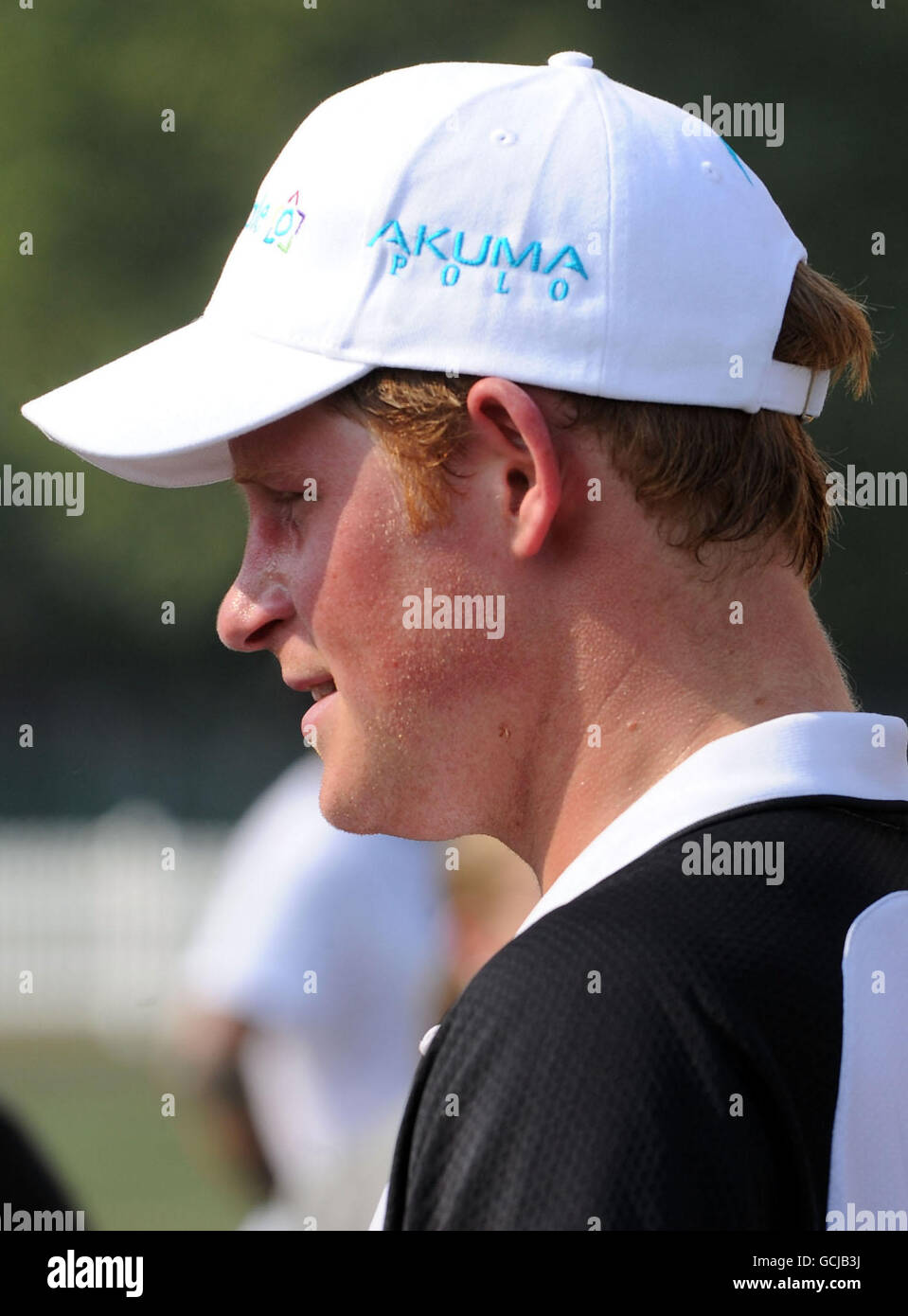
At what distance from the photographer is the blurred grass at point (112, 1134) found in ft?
25.2

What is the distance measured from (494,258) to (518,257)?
2 centimetres

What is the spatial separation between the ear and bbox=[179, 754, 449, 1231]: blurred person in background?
1827mm

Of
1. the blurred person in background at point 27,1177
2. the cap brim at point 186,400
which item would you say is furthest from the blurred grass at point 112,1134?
the cap brim at point 186,400

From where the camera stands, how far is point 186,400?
161 centimetres

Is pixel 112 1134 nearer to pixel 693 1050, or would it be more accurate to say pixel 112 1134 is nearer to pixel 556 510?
pixel 556 510

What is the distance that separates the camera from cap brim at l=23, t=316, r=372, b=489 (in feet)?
4.98

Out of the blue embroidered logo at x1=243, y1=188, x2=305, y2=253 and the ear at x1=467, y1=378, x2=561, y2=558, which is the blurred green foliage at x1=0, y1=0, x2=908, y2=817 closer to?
the blue embroidered logo at x1=243, y1=188, x2=305, y2=253

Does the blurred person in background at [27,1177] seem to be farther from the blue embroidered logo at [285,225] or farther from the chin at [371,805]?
the blue embroidered logo at [285,225]

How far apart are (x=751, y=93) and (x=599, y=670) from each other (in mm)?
10937

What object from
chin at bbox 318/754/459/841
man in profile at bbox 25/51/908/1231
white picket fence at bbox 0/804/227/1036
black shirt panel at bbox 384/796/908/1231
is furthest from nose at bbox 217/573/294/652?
white picket fence at bbox 0/804/227/1036

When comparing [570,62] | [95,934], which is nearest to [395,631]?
[570,62]

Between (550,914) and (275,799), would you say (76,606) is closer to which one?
(275,799)

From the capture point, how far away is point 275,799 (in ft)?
12.3
